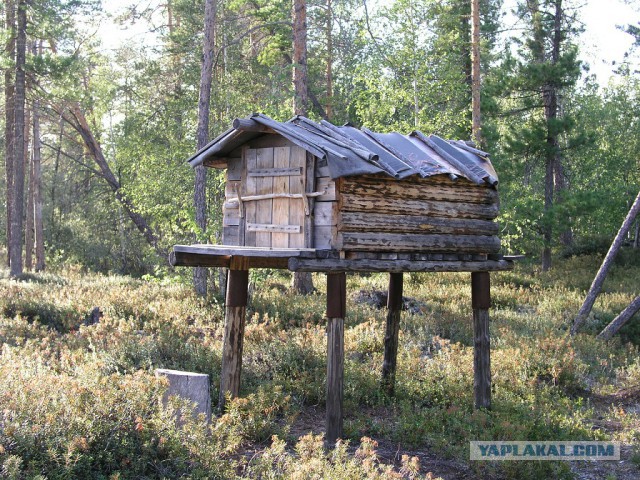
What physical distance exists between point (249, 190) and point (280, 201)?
1.92 feet

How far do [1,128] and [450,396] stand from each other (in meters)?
33.1

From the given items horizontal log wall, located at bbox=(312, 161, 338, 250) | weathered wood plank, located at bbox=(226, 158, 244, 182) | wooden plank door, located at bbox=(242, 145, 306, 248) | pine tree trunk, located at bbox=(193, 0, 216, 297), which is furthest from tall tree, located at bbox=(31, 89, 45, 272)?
horizontal log wall, located at bbox=(312, 161, 338, 250)

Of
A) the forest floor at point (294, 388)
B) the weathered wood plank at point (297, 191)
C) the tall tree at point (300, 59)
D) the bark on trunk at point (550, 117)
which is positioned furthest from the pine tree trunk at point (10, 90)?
the bark on trunk at point (550, 117)

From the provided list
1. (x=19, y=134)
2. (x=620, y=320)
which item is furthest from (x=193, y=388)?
(x=19, y=134)

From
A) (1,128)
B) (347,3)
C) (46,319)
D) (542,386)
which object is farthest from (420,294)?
(1,128)

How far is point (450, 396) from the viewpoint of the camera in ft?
31.5

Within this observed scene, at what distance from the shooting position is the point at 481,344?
30.3 feet

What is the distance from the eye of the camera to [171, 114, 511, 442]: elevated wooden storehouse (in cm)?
751

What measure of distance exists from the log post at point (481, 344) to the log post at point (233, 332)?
3.13m

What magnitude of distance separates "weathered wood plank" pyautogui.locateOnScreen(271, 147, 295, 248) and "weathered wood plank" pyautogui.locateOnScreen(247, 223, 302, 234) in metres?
0.05

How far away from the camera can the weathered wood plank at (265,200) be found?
8.20 meters

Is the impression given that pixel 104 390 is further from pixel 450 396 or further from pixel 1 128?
pixel 1 128

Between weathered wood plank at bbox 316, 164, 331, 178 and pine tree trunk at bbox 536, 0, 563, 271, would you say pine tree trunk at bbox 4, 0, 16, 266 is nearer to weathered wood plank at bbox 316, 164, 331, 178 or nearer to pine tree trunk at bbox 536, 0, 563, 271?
pine tree trunk at bbox 536, 0, 563, 271

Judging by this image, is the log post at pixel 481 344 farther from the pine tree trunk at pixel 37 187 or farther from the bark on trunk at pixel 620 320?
the pine tree trunk at pixel 37 187
